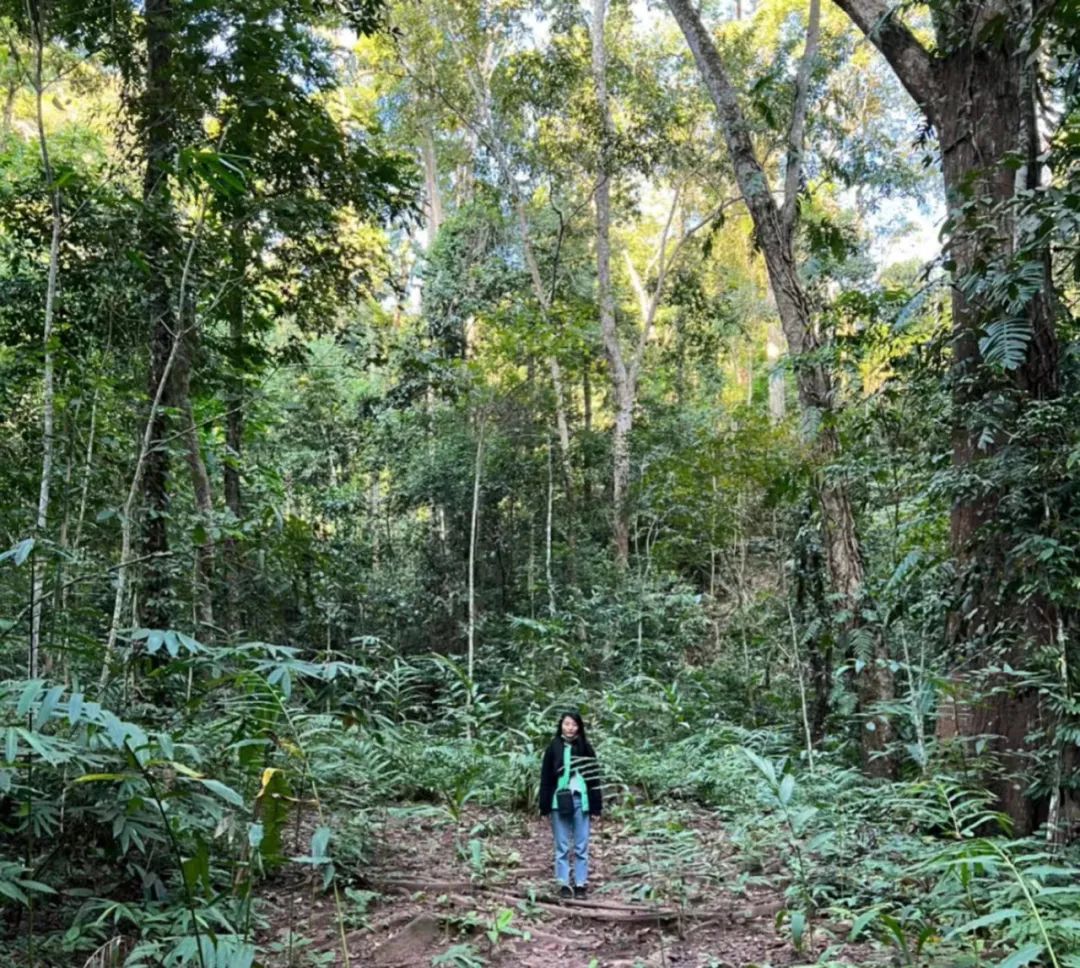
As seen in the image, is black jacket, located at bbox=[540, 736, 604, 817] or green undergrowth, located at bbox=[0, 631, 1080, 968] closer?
green undergrowth, located at bbox=[0, 631, 1080, 968]

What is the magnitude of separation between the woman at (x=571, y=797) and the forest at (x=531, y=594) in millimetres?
36

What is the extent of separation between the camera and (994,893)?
122 inches

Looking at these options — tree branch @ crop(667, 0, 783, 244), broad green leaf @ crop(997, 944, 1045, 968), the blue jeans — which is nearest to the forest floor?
the blue jeans


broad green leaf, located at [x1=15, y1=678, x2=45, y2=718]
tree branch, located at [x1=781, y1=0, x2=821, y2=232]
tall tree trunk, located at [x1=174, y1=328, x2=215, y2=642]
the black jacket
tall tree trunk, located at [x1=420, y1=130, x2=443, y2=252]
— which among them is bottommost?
the black jacket

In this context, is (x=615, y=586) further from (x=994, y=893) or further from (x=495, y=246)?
(x=994, y=893)

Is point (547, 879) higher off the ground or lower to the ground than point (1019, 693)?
lower

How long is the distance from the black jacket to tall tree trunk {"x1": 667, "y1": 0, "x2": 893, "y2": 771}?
2.56m

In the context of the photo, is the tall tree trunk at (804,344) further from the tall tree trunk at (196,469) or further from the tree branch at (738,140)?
the tall tree trunk at (196,469)

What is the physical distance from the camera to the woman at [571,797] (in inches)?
183

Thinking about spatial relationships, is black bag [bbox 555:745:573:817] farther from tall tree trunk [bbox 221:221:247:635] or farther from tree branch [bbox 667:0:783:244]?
tree branch [bbox 667:0:783:244]

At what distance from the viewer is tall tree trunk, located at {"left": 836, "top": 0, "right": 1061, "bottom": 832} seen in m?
4.28

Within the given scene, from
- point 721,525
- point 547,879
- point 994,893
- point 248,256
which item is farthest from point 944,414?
point 721,525

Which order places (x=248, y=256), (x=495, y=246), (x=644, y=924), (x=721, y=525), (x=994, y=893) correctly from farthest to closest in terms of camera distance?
(x=495, y=246) → (x=721, y=525) → (x=248, y=256) → (x=644, y=924) → (x=994, y=893)

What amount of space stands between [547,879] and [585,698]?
12.5 feet
